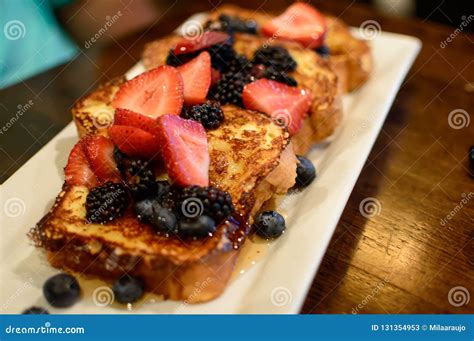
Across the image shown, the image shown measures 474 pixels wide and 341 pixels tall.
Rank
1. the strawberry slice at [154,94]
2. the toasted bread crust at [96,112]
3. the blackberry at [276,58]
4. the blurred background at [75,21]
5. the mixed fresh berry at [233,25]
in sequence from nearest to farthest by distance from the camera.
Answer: the strawberry slice at [154,94] < the toasted bread crust at [96,112] < the blackberry at [276,58] < the mixed fresh berry at [233,25] < the blurred background at [75,21]

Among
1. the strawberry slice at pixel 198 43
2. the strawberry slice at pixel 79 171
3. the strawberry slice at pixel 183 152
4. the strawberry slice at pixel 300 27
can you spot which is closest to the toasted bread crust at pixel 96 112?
the strawberry slice at pixel 79 171

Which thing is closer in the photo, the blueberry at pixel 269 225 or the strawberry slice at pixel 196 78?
the blueberry at pixel 269 225

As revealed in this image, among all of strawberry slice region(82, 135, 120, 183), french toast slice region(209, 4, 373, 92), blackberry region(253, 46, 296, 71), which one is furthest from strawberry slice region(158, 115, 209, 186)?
french toast slice region(209, 4, 373, 92)

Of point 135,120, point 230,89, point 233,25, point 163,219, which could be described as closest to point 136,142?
point 135,120

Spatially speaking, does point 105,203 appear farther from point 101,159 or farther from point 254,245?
point 254,245

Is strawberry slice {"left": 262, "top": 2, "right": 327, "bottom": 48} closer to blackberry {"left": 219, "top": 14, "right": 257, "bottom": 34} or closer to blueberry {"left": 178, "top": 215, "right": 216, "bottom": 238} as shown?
blackberry {"left": 219, "top": 14, "right": 257, "bottom": 34}

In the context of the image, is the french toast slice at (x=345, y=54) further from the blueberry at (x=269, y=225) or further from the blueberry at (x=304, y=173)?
the blueberry at (x=269, y=225)
